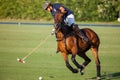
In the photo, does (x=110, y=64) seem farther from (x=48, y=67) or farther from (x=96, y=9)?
(x=96, y=9)

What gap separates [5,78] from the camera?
12.9 metres

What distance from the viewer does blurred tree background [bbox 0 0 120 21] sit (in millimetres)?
45812

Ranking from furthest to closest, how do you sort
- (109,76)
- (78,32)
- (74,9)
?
(74,9) → (109,76) → (78,32)

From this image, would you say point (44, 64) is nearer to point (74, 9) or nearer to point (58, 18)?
point (58, 18)

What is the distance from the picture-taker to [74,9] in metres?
46.4

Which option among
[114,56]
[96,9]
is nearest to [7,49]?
[114,56]

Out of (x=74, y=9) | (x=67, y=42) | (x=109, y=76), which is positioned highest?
(x=67, y=42)

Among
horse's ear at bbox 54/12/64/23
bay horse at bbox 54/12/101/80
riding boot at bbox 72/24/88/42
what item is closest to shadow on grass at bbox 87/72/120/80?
bay horse at bbox 54/12/101/80

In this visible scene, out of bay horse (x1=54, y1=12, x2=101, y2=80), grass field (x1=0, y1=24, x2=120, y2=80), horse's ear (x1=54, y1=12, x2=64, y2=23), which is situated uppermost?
horse's ear (x1=54, y1=12, x2=64, y2=23)

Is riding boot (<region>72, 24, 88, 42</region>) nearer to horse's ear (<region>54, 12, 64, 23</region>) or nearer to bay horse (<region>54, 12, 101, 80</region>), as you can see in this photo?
bay horse (<region>54, 12, 101, 80</region>)

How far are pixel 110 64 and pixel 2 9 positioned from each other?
3261 cm

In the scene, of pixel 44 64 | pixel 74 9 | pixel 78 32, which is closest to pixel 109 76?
pixel 78 32

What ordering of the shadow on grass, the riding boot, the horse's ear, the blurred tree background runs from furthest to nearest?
1. the blurred tree background
2. the shadow on grass
3. the riding boot
4. the horse's ear

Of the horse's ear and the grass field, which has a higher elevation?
the horse's ear
